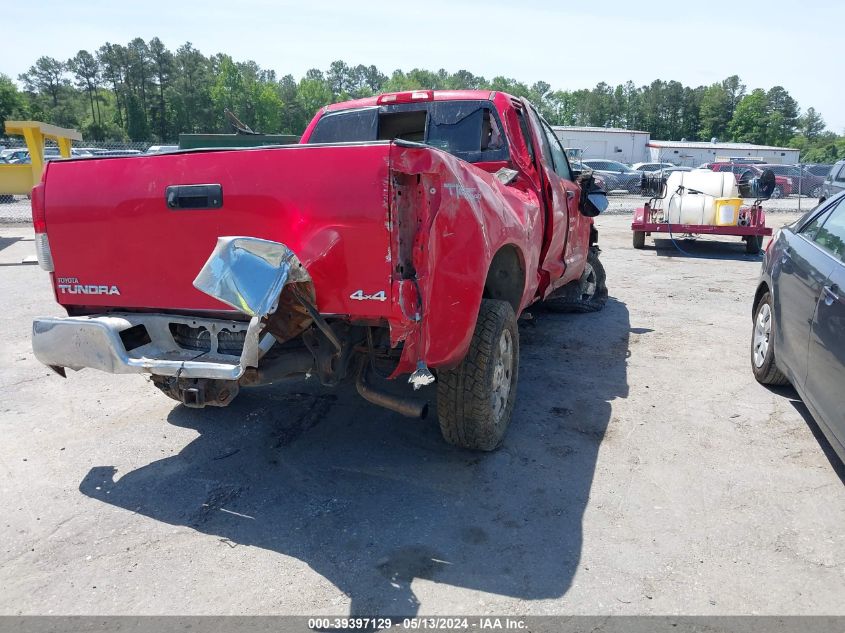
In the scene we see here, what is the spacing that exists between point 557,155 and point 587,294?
7.11 feet

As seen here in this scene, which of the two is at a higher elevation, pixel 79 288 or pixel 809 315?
pixel 79 288

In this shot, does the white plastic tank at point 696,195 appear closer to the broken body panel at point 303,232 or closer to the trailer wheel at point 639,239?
the trailer wheel at point 639,239

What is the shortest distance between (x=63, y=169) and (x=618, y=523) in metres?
3.45

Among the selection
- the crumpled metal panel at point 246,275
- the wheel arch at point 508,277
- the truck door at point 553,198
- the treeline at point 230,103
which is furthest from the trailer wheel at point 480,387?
the treeline at point 230,103

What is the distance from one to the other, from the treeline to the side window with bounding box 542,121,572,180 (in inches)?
2983

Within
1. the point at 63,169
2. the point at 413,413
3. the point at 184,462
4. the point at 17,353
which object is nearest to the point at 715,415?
the point at 413,413

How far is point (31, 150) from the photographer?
529 inches

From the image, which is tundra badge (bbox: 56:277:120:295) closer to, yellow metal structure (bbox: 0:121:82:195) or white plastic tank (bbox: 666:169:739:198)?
yellow metal structure (bbox: 0:121:82:195)

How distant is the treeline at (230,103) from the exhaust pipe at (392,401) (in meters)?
77.4

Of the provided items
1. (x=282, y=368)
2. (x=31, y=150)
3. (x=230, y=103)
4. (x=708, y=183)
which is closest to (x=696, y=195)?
(x=708, y=183)

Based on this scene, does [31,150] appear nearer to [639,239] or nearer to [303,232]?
Answer: [639,239]

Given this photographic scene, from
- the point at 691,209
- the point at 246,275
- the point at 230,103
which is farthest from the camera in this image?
the point at 230,103

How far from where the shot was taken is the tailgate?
2.92 m

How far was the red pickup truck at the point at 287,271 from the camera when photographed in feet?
9.49
